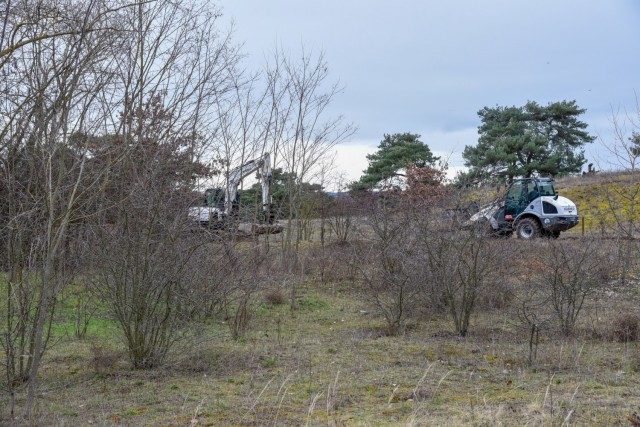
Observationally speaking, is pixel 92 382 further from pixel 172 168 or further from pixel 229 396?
pixel 172 168

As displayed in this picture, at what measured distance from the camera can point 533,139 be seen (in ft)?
106

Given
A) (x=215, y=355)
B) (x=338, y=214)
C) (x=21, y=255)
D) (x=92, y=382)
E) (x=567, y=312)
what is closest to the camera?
(x=21, y=255)

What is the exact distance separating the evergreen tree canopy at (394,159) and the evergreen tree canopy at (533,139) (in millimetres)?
2028

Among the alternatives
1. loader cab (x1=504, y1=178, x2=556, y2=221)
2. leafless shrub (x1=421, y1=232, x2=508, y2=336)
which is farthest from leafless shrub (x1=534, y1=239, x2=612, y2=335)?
loader cab (x1=504, y1=178, x2=556, y2=221)

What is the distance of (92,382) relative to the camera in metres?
7.09

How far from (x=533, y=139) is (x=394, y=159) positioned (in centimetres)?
676

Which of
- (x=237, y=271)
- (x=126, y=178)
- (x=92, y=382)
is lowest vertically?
(x=92, y=382)

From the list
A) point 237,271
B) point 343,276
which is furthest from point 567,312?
point 343,276

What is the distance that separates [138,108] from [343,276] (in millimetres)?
7970

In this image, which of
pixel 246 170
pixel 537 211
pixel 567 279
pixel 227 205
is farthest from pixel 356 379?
pixel 537 211

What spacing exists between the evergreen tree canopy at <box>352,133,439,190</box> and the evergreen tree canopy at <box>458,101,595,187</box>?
2.03 metres

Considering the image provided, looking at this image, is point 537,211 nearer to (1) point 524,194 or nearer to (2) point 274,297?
(1) point 524,194

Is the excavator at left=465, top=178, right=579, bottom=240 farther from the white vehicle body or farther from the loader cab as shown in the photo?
the white vehicle body

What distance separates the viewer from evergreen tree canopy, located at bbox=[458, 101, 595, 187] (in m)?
32.0
